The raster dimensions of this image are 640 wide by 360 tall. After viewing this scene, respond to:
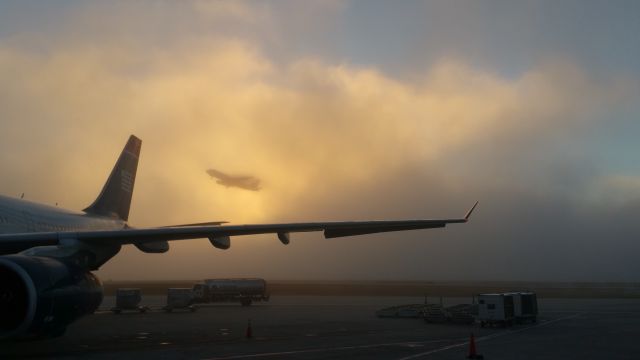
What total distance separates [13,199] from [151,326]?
26.8 ft


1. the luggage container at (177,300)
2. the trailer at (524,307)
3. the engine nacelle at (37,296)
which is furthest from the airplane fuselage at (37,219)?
the trailer at (524,307)

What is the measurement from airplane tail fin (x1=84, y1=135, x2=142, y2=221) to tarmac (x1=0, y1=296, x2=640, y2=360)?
6.52 meters

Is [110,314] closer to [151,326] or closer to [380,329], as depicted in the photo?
[151,326]

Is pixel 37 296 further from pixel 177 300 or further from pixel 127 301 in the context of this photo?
pixel 177 300

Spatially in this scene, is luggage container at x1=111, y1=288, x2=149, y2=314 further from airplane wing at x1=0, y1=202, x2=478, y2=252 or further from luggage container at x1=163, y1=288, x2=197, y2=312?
airplane wing at x1=0, y1=202, x2=478, y2=252

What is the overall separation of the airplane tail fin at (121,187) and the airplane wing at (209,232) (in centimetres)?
1443

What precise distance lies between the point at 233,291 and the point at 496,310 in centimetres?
2447

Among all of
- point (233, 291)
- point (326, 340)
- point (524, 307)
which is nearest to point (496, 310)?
point (524, 307)

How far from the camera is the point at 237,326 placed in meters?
26.7

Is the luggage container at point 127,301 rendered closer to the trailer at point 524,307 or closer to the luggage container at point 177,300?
the luggage container at point 177,300

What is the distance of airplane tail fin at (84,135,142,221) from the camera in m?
33.6

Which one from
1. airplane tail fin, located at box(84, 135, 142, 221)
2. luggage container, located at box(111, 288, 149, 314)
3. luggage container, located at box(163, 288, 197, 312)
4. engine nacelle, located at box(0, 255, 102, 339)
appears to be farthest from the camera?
luggage container, located at box(163, 288, 197, 312)

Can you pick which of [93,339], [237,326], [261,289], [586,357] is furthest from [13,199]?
[261,289]

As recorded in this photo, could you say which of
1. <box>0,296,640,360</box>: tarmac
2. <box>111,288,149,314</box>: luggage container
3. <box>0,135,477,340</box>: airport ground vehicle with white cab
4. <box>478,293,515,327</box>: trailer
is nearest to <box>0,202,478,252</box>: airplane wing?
<box>0,135,477,340</box>: airport ground vehicle with white cab
